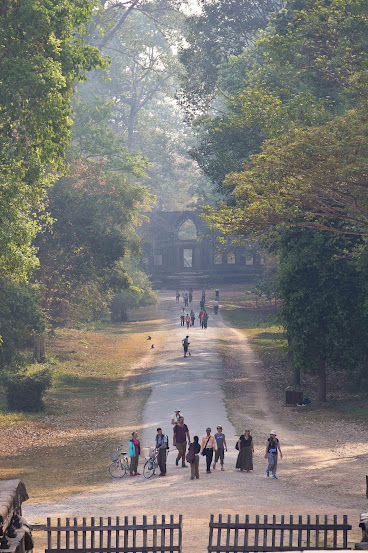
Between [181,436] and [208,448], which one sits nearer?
[208,448]

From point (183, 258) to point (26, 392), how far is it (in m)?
58.8

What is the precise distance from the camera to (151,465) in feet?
70.0

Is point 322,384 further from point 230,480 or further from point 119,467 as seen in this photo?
point 230,480

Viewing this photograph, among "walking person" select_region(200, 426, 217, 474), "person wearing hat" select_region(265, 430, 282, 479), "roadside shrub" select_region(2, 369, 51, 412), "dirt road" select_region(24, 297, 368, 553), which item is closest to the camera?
"dirt road" select_region(24, 297, 368, 553)

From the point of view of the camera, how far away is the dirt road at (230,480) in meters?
17.0

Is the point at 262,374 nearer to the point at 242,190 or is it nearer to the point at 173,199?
the point at 242,190

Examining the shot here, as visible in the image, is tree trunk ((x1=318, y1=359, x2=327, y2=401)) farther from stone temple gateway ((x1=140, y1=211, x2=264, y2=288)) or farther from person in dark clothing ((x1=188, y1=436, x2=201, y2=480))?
stone temple gateway ((x1=140, y1=211, x2=264, y2=288))

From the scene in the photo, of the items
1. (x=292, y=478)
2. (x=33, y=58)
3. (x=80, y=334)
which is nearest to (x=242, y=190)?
(x=33, y=58)

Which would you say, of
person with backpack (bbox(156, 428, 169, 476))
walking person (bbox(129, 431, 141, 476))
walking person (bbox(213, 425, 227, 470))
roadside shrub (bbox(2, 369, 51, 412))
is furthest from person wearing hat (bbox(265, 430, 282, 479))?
roadside shrub (bbox(2, 369, 51, 412))

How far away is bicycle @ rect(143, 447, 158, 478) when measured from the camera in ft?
70.0

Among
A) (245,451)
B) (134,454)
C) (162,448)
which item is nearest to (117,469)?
(134,454)

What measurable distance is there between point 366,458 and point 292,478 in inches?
154

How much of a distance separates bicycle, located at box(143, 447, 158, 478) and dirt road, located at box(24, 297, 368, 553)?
0.41 m

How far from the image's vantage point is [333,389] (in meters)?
36.0
